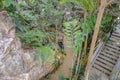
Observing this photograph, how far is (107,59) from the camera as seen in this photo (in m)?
8.02

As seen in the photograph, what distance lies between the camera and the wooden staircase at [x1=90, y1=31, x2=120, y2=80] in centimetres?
759

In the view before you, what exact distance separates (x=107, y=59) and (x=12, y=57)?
15.1ft

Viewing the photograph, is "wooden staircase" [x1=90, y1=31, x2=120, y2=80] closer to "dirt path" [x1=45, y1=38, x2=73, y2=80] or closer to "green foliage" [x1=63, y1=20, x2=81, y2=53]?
"dirt path" [x1=45, y1=38, x2=73, y2=80]

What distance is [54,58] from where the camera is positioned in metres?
6.50

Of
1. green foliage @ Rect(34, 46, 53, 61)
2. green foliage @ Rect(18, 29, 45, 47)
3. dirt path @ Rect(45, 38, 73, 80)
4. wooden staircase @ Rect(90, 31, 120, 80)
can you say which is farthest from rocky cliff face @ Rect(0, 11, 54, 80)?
wooden staircase @ Rect(90, 31, 120, 80)

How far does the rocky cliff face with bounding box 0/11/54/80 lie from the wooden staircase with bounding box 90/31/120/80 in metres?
2.97

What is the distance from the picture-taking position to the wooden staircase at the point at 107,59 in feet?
24.9

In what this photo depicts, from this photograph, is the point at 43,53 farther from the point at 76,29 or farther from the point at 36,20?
the point at 36,20

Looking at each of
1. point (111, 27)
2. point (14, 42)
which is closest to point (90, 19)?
point (14, 42)

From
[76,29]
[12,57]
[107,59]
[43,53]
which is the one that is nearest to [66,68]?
[107,59]

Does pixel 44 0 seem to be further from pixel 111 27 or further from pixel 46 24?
pixel 111 27

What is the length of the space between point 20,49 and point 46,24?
1.73 metres

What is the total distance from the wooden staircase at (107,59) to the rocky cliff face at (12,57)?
2965 millimetres

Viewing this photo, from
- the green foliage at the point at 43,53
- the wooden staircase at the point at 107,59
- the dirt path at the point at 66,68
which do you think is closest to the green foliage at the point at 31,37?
the green foliage at the point at 43,53
